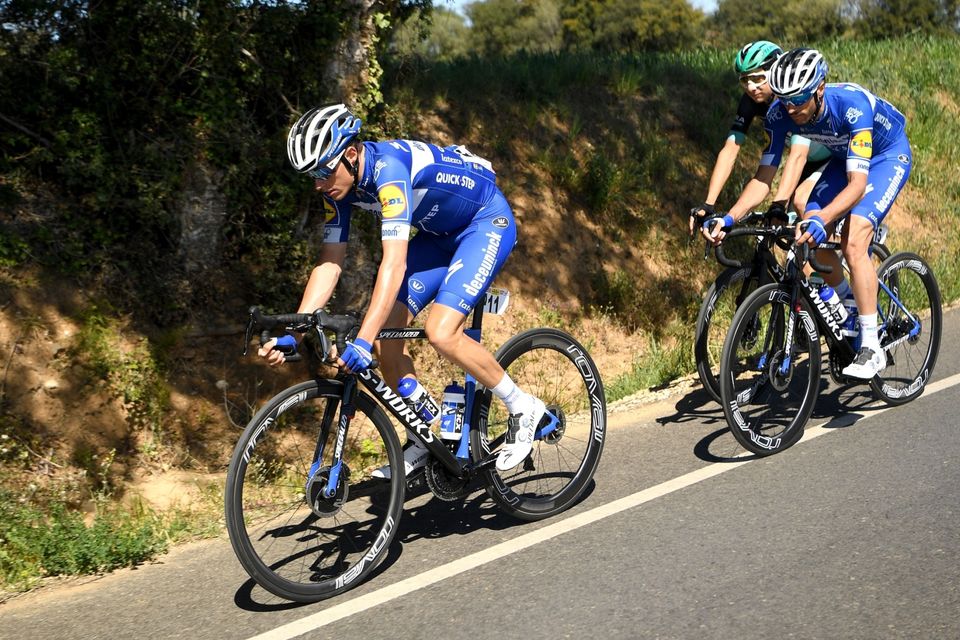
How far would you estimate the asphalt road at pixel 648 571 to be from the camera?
400cm

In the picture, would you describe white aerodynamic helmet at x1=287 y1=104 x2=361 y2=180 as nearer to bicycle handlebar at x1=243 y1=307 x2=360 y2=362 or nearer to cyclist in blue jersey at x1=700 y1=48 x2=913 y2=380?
bicycle handlebar at x1=243 y1=307 x2=360 y2=362

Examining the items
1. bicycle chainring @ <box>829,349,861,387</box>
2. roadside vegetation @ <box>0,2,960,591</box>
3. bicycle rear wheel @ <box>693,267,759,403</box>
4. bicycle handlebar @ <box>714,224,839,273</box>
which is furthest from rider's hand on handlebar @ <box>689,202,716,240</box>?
roadside vegetation @ <box>0,2,960,591</box>

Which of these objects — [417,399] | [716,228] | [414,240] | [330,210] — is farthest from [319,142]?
[716,228]

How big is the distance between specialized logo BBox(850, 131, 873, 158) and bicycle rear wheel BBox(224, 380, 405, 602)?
3.57m

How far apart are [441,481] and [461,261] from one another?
1.13 meters

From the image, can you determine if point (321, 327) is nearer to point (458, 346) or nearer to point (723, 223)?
point (458, 346)

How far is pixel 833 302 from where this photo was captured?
6.49 metres

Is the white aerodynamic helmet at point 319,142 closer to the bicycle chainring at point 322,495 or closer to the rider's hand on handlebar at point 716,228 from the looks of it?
the bicycle chainring at point 322,495

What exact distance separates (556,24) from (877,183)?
2473 inches

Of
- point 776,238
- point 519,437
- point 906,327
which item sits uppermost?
point 776,238

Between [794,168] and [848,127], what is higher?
[848,127]

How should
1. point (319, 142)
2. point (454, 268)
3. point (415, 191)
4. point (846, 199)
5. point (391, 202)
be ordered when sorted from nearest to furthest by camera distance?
point (319, 142)
point (391, 202)
point (415, 191)
point (454, 268)
point (846, 199)

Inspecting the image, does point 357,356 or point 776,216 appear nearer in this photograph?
point 357,356

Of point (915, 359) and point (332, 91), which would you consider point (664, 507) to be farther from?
point (332, 91)
